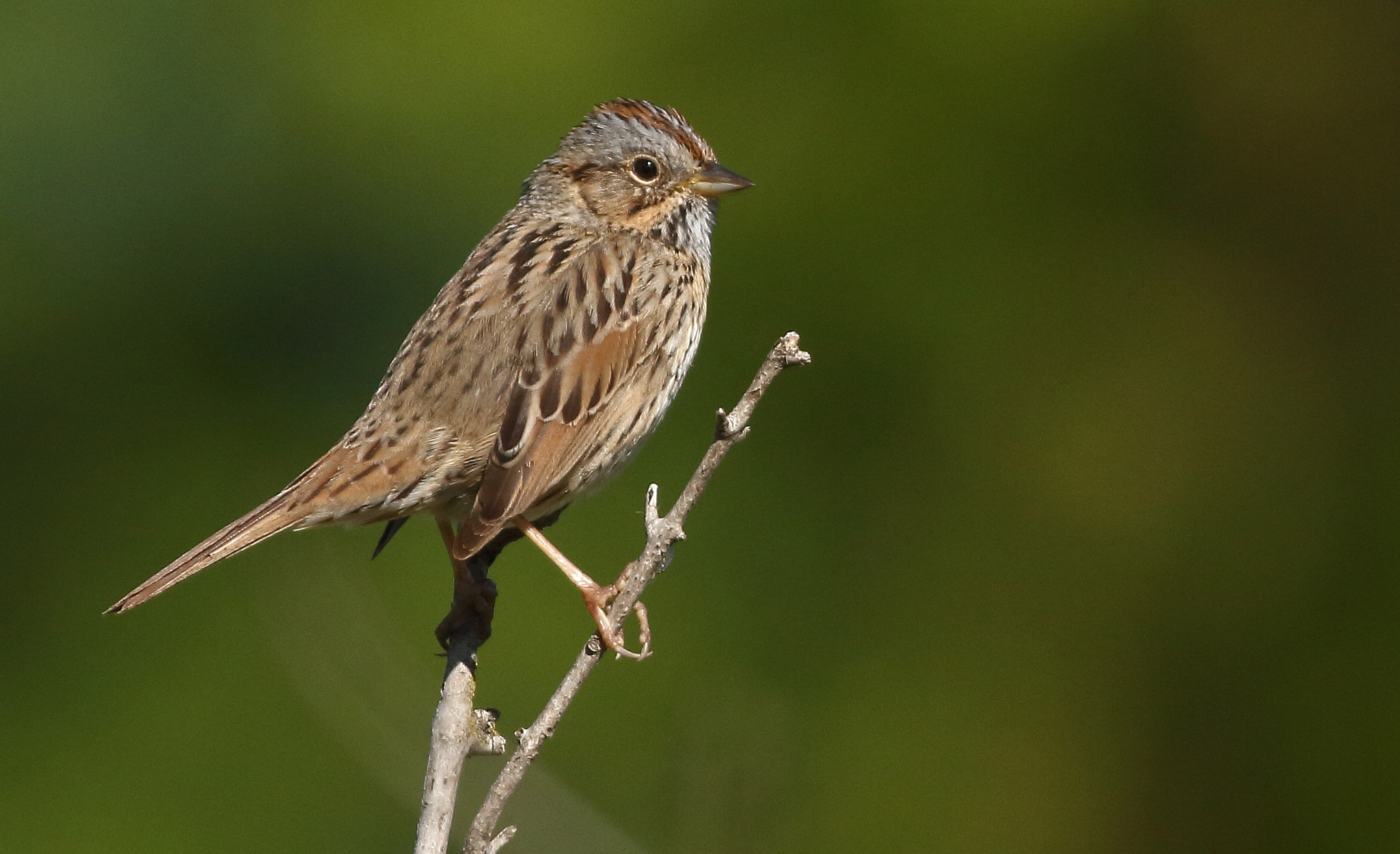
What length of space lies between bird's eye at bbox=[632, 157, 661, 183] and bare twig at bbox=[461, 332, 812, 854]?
163 centimetres

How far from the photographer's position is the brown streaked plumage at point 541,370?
4.09 metres

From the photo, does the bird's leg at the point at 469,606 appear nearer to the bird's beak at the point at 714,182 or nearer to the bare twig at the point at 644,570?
the bare twig at the point at 644,570

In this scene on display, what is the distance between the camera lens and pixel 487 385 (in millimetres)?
4250

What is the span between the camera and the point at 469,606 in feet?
13.3

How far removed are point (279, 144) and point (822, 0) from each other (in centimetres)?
236

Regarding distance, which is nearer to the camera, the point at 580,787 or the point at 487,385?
the point at 487,385

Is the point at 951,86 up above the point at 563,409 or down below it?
above

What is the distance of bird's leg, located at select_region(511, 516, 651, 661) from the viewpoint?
152 inches

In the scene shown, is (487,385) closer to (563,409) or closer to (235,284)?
(563,409)

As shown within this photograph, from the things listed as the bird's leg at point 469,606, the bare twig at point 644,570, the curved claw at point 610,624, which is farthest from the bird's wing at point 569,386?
the bare twig at point 644,570

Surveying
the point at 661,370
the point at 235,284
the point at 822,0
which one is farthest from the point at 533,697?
the point at 822,0

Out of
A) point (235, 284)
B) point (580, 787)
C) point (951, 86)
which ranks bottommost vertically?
point (580, 787)

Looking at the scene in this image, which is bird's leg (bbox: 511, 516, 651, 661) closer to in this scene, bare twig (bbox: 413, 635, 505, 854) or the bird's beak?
bare twig (bbox: 413, 635, 505, 854)

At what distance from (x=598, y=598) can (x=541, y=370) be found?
614 mm
